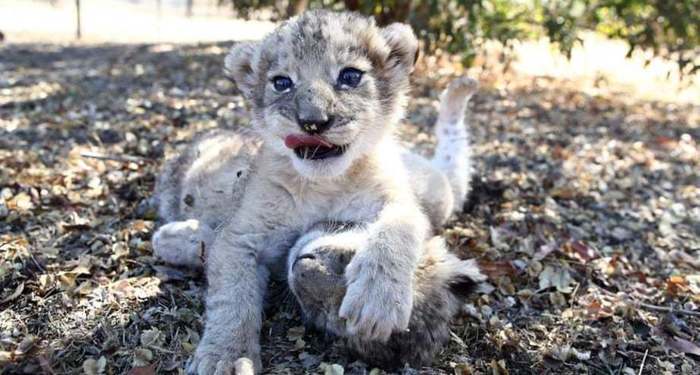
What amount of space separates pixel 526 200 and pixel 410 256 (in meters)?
2.53

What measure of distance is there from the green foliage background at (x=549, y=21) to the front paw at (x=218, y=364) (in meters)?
5.23

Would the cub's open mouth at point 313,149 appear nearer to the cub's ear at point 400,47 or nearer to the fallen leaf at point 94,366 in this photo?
the cub's ear at point 400,47

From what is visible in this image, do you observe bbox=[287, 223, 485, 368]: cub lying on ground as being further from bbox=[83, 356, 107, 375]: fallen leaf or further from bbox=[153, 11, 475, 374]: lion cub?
bbox=[83, 356, 107, 375]: fallen leaf

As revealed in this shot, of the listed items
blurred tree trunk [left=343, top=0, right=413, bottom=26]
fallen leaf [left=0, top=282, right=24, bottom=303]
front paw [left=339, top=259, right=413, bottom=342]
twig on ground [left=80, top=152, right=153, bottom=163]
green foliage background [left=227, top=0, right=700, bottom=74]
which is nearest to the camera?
front paw [left=339, top=259, right=413, bottom=342]

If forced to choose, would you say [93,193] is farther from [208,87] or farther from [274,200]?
[208,87]

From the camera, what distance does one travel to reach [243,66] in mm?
3896

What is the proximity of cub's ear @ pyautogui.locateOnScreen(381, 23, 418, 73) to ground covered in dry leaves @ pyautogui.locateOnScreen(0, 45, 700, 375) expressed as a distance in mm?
1251

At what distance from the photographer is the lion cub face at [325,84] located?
310 cm

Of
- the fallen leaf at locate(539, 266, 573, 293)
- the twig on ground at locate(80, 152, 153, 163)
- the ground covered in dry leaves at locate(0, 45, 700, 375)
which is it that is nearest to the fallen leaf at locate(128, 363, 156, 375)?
the ground covered in dry leaves at locate(0, 45, 700, 375)

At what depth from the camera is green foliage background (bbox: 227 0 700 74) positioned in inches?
293

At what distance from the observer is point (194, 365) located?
2.84 metres

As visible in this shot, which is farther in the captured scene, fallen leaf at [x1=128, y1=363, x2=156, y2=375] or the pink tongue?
the pink tongue

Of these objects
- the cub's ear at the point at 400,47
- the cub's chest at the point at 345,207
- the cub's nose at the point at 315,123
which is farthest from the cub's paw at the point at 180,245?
the cub's ear at the point at 400,47

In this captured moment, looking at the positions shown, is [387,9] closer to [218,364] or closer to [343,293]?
[343,293]
